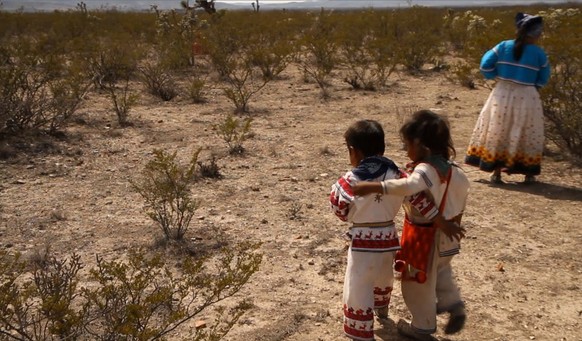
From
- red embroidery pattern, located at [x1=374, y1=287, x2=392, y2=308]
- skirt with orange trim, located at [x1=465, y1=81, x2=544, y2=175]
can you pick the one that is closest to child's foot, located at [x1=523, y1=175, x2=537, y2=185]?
skirt with orange trim, located at [x1=465, y1=81, x2=544, y2=175]

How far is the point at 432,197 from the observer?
2881 mm

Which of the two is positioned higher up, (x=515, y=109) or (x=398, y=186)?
(x=398, y=186)

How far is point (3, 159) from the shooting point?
21.5ft

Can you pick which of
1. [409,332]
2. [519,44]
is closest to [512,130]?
[519,44]

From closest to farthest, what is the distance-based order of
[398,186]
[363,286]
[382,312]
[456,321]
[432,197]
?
[398,186], [432,197], [363,286], [456,321], [382,312]

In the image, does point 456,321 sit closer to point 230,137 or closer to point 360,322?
point 360,322

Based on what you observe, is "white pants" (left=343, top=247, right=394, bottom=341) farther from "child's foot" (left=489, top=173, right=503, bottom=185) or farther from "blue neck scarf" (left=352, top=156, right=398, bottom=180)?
"child's foot" (left=489, top=173, right=503, bottom=185)

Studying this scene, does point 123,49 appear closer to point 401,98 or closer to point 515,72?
point 401,98

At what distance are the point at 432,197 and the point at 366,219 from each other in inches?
12.1

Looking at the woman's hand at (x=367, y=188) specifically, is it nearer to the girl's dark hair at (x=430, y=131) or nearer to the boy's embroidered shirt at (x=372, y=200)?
the boy's embroidered shirt at (x=372, y=200)

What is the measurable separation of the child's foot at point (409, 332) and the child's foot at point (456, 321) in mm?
110

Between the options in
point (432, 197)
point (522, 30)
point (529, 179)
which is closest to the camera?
point (432, 197)

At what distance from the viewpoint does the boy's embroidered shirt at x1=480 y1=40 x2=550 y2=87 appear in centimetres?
539

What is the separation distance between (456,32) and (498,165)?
11934 millimetres
